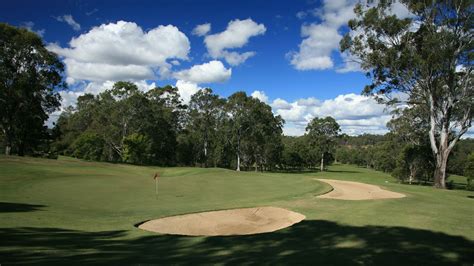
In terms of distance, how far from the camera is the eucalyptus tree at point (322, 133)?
7844 centimetres

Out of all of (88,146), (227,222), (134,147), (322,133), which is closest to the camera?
(227,222)

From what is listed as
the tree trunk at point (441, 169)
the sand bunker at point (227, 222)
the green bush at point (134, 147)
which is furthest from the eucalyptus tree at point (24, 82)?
the tree trunk at point (441, 169)

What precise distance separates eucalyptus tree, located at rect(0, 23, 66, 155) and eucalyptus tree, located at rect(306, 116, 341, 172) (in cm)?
5716

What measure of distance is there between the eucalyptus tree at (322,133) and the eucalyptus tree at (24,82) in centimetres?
5716

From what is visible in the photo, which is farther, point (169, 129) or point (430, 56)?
point (169, 129)

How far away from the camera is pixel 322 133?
261ft

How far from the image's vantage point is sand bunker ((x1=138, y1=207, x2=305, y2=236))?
33.1 feet

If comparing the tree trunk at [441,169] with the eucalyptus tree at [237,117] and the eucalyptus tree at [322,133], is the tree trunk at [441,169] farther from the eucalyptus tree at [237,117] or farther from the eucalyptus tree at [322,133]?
the eucalyptus tree at [322,133]

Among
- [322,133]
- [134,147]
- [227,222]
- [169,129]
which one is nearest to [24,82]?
[134,147]

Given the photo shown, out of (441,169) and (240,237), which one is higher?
(441,169)

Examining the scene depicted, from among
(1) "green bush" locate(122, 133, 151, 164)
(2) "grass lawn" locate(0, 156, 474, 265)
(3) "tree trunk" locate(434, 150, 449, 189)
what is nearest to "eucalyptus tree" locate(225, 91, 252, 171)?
(1) "green bush" locate(122, 133, 151, 164)

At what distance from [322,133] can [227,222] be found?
7199cm

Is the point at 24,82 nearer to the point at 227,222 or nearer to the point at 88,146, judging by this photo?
the point at 88,146

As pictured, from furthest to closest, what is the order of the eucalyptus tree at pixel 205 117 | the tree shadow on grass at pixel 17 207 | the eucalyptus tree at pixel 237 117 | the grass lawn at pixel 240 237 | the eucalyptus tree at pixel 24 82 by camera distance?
the eucalyptus tree at pixel 205 117, the eucalyptus tree at pixel 237 117, the eucalyptus tree at pixel 24 82, the tree shadow on grass at pixel 17 207, the grass lawn at pixel 240 237
